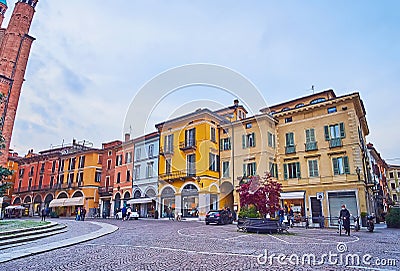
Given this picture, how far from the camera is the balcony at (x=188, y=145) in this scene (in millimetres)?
31169

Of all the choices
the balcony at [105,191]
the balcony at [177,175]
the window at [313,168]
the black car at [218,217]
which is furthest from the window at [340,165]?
the balcony at [105,191]

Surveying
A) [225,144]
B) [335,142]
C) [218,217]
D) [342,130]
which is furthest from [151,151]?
[342,130]

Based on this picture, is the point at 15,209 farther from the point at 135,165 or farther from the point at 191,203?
the point at 191,203

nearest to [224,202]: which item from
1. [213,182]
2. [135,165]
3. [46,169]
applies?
[213,182]

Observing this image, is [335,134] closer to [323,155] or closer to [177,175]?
[323,155]

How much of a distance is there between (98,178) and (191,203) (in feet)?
66.1

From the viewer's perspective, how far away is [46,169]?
50562 mm

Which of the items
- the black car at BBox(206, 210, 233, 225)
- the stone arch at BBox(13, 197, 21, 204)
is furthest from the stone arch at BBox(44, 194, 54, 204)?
the black car at BBox(206, 210, 233, 225)

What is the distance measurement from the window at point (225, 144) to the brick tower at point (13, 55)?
23437 mm

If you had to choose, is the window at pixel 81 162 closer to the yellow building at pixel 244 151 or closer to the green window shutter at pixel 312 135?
the yellow building at pixel 244 151

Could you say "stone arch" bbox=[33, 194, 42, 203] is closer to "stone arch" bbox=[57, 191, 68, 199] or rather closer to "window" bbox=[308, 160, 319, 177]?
"stone arch" bbox=[57, 191, 68, 199]

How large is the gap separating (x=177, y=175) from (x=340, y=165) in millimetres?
15713

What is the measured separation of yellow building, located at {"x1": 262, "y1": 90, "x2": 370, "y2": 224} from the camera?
23875mm

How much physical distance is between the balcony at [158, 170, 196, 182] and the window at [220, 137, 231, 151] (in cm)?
420
